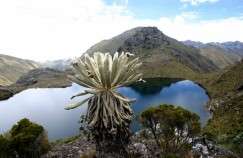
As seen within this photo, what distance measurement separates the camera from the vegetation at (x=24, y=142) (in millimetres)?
21156

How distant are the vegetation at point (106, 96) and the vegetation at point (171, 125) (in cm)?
392

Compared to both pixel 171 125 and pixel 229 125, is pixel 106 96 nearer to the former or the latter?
pixel 171 125

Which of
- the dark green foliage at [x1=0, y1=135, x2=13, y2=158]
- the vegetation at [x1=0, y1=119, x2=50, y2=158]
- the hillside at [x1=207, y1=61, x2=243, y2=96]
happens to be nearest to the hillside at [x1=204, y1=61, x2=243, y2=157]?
the vegetation at [x1=0, y1=119, x2=50, y2=158]

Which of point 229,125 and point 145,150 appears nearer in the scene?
point 145,150

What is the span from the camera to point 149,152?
19.9 m

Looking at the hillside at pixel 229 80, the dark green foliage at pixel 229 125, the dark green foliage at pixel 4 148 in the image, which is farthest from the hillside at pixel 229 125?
the dark green foliage at pixel 4 148

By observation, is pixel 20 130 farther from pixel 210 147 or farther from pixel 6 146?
pixel 210 147

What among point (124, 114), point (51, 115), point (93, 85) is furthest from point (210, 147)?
point (51, 115)

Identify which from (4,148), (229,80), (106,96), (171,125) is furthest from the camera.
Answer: (229,80)

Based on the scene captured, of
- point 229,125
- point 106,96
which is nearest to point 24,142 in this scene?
point 106,96

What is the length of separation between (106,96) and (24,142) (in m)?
8.49

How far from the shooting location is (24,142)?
21188 mm

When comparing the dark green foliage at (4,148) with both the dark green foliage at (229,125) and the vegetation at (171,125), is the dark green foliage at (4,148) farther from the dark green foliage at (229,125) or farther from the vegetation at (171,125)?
the dark green foliage at (229,125)

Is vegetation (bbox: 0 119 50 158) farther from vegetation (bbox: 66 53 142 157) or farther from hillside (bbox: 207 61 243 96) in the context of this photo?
hillside (bbox: 207 61 243 96)
